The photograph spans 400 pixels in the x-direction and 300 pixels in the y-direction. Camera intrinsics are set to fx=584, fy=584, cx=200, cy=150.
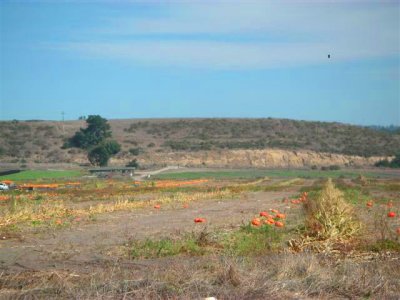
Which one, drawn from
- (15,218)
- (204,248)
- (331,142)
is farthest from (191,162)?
(204,248)

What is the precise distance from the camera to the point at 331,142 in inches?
5012

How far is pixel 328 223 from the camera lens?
15.4 metres

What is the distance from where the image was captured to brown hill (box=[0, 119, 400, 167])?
109562 millimetres

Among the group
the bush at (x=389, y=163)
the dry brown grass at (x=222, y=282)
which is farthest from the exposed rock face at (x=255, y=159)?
the dry brown grass at (x=222, y=282)

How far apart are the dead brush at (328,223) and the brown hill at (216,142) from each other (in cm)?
8638

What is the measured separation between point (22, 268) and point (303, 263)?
5.73m

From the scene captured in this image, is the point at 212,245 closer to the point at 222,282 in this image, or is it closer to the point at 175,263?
the point at 175,263

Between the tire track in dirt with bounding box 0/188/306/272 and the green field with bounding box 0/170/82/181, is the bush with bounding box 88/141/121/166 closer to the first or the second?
the green field with bounding box 0/170/82/181

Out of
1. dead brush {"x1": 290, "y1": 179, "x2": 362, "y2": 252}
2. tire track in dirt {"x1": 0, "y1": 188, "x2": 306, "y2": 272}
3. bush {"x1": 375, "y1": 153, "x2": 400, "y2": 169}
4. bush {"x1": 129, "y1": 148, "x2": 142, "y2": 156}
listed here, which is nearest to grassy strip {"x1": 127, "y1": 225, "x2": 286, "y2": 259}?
dead brush {"x1": 290, "y1": 179, "x2": 362, "y2": 252}

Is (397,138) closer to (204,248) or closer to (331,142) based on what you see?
(331,142)

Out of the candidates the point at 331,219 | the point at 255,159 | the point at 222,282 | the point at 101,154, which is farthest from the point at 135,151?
the point at 222,282

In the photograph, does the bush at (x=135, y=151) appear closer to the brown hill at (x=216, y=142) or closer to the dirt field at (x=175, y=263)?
the brown hill at (x=216, y=142)

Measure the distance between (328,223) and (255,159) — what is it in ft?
313

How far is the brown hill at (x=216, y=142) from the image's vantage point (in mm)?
109562
